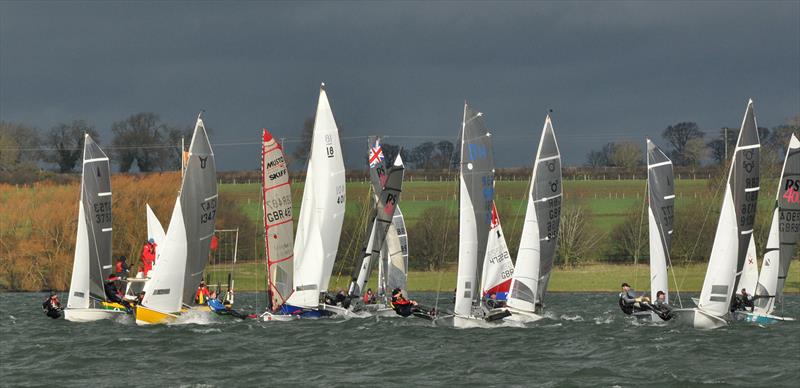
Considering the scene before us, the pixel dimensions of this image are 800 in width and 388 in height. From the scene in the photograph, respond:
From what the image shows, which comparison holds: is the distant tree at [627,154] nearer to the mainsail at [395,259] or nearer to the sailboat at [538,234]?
the mainsail at [395,259]

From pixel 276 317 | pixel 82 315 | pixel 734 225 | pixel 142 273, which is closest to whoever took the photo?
pixel 734 225

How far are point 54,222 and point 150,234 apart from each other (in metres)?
35.1

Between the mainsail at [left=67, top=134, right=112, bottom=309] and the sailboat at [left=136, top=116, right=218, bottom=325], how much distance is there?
3.83 m

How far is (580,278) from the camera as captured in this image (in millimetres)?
106188

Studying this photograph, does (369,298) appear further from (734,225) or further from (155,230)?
(734,225)

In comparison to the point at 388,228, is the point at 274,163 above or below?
above

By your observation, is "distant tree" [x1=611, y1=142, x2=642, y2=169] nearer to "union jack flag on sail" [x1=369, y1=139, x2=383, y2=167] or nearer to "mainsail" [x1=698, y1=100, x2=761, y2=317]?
"union jack flag on sail" [x1=369, y1=139, x2=383, y2=167]

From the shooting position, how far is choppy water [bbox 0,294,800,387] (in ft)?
133

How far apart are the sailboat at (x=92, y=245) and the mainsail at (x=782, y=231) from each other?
3071 cm

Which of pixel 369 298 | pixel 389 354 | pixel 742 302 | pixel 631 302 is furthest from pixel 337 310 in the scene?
pixel 742 302

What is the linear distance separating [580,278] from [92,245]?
55.3 metres

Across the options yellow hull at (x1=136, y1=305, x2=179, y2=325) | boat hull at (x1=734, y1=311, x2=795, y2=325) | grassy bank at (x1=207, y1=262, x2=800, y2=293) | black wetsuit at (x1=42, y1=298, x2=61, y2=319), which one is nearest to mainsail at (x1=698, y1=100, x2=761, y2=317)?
boat hull at (x1=734, y1=311, x2=795, y2=325)

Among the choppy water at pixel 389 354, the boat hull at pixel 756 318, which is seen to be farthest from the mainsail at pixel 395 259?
the boat hull at pixel 756 318

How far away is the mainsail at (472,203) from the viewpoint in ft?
170
